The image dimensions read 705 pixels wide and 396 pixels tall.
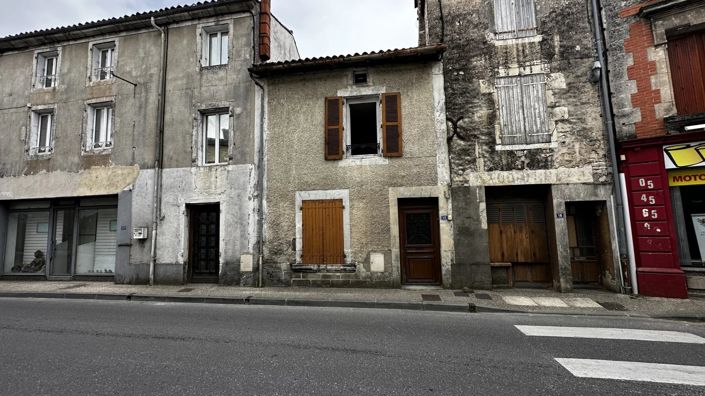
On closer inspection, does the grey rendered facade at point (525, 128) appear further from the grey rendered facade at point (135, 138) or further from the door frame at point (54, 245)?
the door frame at point (54, 245)

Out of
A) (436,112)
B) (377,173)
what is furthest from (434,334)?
(436,112)

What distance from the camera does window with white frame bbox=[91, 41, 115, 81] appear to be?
11320 millimetres

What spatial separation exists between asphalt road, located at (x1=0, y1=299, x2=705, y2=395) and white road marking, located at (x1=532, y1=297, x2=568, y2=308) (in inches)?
26.9

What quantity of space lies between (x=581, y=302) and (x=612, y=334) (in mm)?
2398

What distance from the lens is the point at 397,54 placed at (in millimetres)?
9156

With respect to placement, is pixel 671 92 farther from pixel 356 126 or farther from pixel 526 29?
pixel 356 126

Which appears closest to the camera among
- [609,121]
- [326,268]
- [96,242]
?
[609,121]

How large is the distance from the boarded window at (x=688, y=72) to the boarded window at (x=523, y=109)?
2613 millimetres

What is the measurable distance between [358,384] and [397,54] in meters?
8.07

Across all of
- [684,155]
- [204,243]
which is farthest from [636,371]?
[204,243]

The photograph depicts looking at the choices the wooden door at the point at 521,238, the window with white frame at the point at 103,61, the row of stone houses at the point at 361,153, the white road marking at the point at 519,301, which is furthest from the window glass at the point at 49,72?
the white road marking at the point at 519,301

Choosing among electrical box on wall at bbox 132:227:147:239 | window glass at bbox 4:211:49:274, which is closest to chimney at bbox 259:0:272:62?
electrical box on wall at bbox 132:227:147:239

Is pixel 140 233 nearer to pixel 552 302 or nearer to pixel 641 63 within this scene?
pixel 552 302

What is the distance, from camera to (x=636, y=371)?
12.1 feet
